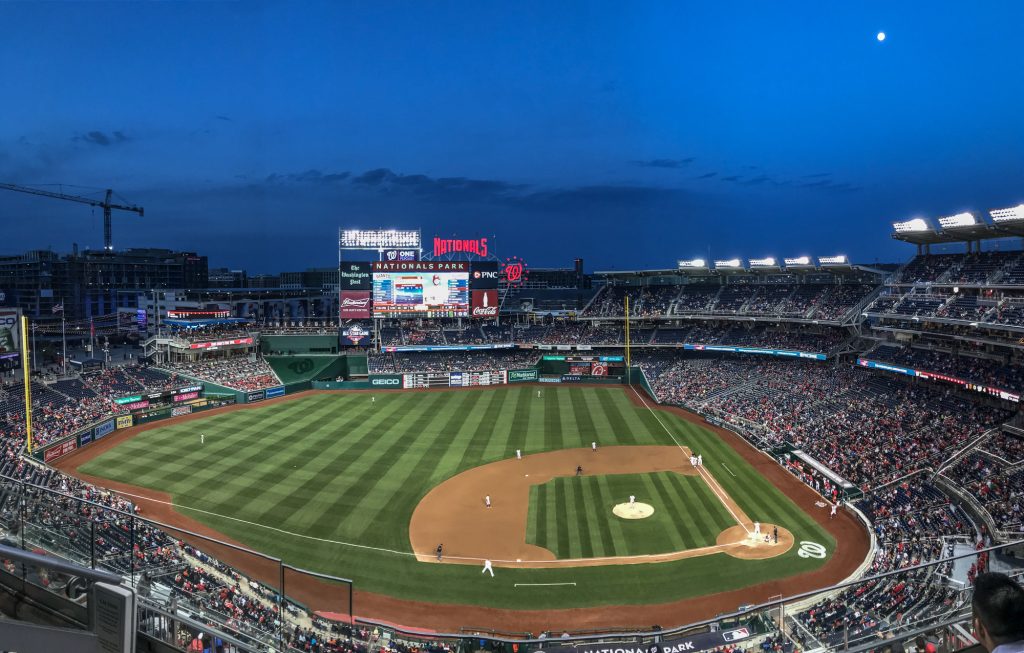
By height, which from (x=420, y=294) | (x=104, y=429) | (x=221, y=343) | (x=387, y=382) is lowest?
(x=104, y=429)

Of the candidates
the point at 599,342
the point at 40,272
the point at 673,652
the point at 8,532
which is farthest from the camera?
the point at 40,272

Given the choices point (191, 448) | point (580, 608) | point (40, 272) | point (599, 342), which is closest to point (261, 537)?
point (580, 608)

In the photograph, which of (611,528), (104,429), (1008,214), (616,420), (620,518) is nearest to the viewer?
(611,528)

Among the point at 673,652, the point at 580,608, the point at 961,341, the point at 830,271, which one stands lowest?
the point at 580,608

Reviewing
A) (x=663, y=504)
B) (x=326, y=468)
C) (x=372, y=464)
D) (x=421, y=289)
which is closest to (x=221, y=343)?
(x=421, y=289)

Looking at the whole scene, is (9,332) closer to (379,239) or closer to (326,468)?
(326,468)

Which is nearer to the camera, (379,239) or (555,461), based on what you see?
(555,461)

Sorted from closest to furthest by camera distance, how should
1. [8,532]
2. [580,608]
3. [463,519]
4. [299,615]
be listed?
[8,532] < [299,615] < [580,608] < [463,519]

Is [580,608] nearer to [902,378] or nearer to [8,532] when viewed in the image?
[8,532]
